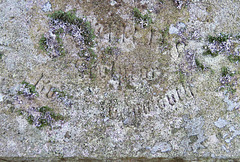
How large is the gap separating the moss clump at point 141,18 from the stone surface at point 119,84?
0.02 metres

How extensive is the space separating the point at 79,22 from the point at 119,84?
3.38 ft

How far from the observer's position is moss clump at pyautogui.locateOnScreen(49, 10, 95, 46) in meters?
2.98

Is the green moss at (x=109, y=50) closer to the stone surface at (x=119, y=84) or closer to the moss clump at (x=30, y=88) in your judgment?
the stone surface at (x=119, y=84)

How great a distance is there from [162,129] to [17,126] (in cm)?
201

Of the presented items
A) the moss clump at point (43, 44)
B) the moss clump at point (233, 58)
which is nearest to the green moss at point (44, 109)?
the moss clump at point (43, 44)

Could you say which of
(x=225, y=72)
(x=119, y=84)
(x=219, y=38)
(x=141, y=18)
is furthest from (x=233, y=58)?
(x=119, y=84)

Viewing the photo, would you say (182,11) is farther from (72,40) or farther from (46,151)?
(46,151)

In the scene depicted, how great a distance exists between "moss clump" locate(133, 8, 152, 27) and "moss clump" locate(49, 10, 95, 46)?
0.66 m

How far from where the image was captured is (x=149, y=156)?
9.95 feet

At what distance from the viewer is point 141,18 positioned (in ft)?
9.99

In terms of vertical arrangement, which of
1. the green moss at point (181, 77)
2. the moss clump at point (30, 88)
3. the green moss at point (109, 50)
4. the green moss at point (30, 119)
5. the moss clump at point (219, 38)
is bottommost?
the green moss at point (30, 119)

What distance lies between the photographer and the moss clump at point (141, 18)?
3.04m

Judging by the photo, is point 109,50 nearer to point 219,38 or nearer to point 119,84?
point 119,84

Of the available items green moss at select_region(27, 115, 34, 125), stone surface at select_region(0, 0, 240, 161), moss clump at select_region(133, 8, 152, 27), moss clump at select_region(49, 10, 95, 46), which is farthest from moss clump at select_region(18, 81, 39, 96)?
moss clump at select_region(133, 8, 152, 27)
